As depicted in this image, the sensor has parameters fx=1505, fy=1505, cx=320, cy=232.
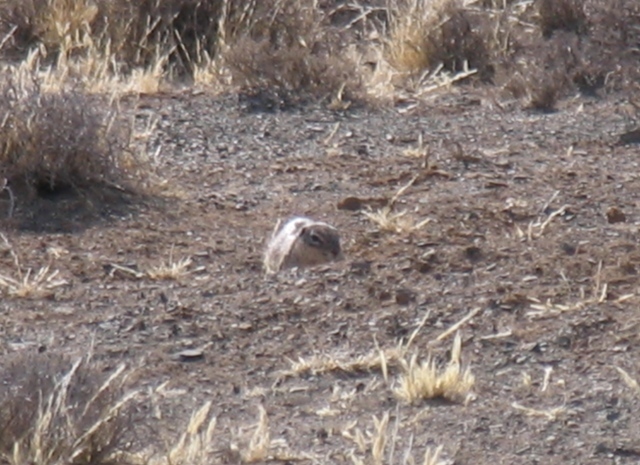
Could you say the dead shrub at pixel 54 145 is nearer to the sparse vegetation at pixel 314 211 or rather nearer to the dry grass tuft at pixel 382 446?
the sparse vegetation at pixel 314 211

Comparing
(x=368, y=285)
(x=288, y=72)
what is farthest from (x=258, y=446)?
(x=288, y=72)

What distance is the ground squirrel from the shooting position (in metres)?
5.90

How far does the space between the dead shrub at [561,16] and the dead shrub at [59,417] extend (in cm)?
708

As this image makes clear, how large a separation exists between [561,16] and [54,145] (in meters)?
4.91

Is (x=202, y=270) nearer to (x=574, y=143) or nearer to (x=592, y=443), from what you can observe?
(x=592, y=443)

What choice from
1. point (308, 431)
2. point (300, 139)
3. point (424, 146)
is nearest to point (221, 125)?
point (300, 139)

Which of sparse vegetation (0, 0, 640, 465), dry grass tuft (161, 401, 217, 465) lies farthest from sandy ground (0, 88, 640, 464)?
dry grass tuft (161, 401, 217, 465)

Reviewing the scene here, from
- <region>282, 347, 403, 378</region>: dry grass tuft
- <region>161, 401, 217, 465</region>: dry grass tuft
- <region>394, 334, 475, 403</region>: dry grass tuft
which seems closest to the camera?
<region>161, 401, 217, 465</region>: dry grass tuft

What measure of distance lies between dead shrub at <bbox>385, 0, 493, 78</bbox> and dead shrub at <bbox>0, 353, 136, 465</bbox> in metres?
6.18

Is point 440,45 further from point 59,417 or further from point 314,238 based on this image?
point 59,417

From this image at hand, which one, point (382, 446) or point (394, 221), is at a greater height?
point (382, 446)

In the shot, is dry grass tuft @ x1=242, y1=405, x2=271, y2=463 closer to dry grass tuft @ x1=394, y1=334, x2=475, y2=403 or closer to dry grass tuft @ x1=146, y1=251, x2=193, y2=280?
dry grass tuft @ x1=394, y1=334, x2=475, y2=403

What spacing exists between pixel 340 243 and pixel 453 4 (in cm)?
470

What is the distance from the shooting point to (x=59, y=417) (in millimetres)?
3785
